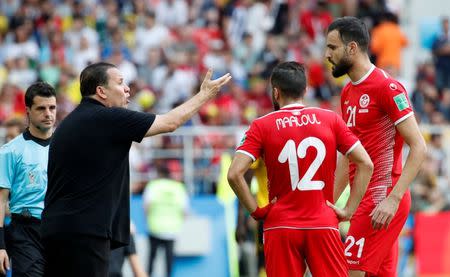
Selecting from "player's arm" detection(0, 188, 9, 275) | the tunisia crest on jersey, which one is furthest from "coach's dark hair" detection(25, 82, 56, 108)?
the tunisia crest on jersey

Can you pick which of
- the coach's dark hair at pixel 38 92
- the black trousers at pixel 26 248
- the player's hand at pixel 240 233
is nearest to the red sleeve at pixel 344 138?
the coach's dark hair at pixel 38 92

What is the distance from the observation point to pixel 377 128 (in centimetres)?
977

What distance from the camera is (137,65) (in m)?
23.2

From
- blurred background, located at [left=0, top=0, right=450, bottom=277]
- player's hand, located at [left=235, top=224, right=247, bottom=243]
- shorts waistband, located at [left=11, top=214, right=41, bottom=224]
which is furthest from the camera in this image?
blurred background, located at [left=0, top=0, right=450, bottom=277]

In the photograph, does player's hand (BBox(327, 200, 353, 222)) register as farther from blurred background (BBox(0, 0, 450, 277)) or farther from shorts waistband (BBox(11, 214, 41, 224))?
blurred background (BBox(0, 0, 450, 277))

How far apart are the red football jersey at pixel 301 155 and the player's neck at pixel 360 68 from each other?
75 centimetres

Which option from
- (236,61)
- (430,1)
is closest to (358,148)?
(236,61)

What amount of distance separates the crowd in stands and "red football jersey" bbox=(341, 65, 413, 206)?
10.6m

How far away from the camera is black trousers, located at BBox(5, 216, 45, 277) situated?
10.5 meters

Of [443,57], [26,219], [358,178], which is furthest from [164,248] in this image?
[358,178]

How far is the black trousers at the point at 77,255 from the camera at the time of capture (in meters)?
9.17

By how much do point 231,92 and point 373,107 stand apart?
12.8 metres

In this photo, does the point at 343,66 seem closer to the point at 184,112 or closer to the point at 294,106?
the point at 294,106

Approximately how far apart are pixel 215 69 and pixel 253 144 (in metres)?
13.9
